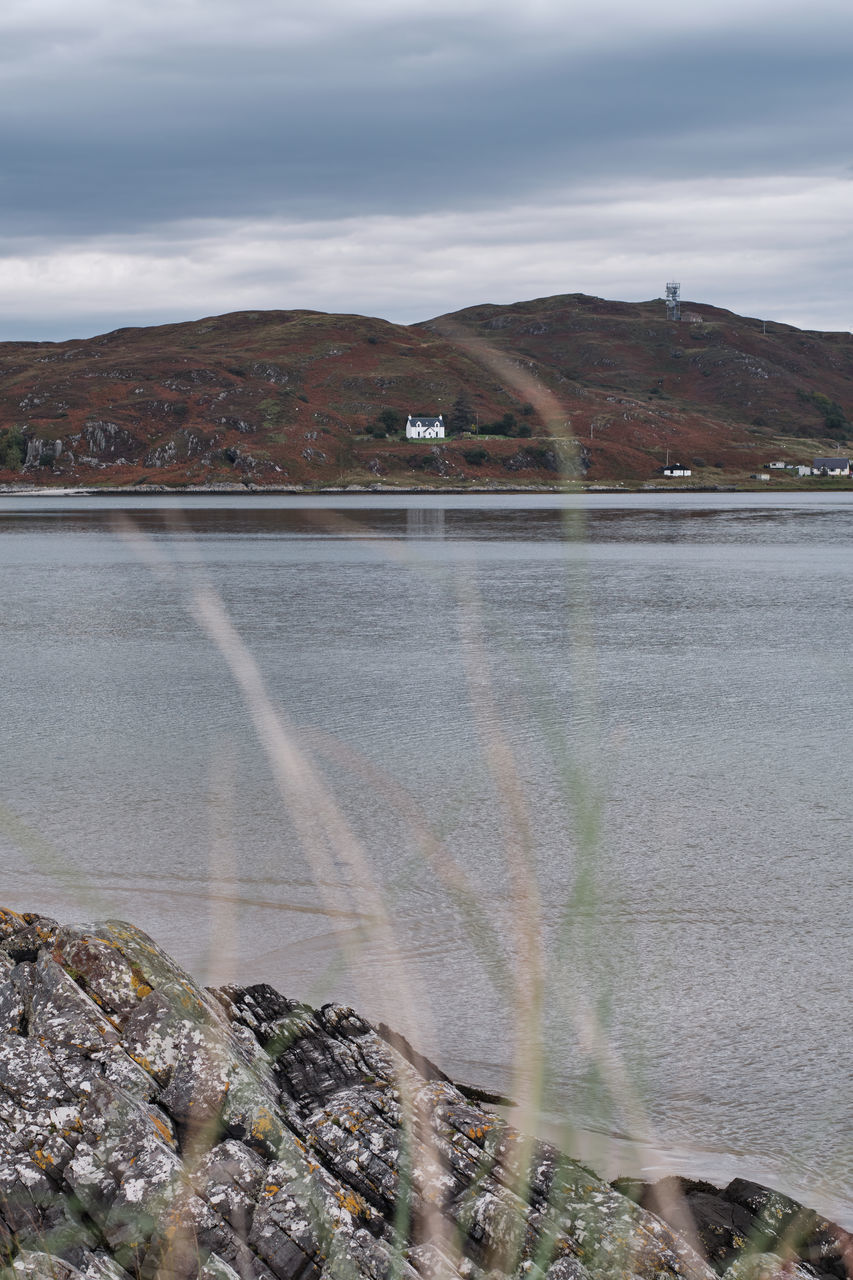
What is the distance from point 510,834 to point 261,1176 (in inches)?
351

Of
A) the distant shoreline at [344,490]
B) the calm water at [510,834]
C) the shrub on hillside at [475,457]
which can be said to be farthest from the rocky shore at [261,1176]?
the shrub on hillside at [475,457]

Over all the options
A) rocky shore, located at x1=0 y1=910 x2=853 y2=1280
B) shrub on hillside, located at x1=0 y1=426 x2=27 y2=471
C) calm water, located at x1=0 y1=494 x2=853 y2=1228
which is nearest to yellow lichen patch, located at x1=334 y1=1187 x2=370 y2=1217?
rocky shore, located at x1=0 y1=910 x2=853 y2=1280

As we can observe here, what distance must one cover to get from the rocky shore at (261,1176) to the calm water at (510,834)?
1520 millimetres

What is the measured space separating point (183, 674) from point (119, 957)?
18.8 metres

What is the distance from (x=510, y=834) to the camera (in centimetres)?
1447

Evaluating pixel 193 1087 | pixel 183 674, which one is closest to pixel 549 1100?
pixel 193 1087

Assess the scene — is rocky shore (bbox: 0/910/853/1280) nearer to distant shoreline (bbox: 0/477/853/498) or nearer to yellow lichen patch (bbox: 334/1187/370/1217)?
yellow lichen patch (bbox: 334/1187/370/1217)

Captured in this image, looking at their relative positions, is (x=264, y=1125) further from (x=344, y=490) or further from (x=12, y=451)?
(x=12, y=451)

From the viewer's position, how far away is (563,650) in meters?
28.6

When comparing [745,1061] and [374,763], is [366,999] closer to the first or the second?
[745,1061]

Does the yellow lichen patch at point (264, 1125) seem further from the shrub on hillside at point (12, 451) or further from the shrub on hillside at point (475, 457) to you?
the shrub on hillside at point (12, 451)

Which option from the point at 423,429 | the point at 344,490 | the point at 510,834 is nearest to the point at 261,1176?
the point at 510,834

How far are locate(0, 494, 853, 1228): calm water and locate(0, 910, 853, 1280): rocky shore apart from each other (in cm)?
152

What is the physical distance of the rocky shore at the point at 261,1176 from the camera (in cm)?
544
